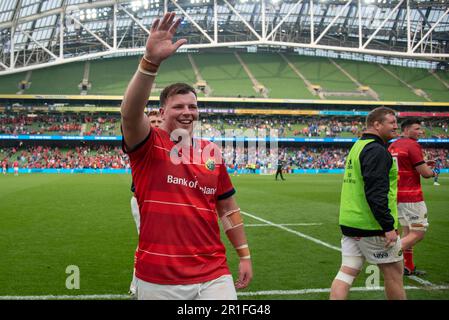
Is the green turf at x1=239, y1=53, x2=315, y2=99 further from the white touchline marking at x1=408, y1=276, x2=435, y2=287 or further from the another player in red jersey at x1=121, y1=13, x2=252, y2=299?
the another player in red jersey at x1=121, y1=13, x2=252, y2=299

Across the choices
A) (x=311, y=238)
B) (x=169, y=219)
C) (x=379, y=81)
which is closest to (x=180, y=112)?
(x=169, y=219)

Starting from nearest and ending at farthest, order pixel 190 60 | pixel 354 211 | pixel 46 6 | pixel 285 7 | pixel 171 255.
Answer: pixel 171 255 < pixel 354 211 < pixel 46 6 < pixel 285 7 < pixel 190 60

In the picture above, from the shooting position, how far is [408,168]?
631 cm

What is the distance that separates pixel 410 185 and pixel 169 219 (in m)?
4.64

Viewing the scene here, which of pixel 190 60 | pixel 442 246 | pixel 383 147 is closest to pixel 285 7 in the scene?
pixel 190 60

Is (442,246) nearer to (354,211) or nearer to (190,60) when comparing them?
(354,211)

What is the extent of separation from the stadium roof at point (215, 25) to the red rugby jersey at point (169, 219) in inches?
1579

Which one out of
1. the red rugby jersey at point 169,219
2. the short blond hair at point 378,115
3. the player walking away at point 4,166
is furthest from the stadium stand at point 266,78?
the red rugby jersey at point 169,219

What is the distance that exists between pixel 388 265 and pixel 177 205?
2412mm

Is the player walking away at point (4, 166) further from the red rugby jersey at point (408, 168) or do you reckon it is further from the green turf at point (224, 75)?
the red rugby jersey at point (408, 168)

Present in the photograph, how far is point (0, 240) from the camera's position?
8.92m

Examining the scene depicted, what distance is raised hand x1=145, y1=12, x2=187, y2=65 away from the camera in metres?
2.42

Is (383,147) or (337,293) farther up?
(383,147)
